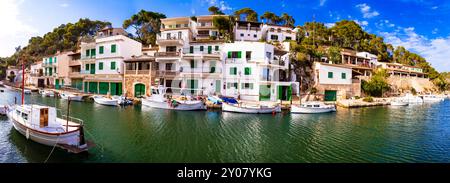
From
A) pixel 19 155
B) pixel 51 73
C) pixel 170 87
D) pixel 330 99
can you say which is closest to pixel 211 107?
pixel 170 87

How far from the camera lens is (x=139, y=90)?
31.1 meters

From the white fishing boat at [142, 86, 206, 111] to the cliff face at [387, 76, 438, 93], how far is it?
45.7 m

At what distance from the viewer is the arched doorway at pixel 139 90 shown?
101 feet

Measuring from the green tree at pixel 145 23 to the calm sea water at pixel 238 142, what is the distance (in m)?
35.7

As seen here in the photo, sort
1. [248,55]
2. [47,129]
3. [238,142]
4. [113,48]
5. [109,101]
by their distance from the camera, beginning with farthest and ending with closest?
[113,48] → [248,55] → [109,101] → [238,142] → [47,129]

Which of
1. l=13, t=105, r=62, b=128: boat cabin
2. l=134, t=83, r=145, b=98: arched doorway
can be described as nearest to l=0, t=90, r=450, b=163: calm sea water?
l=13, t=105, r=62, b=128: boat cabin

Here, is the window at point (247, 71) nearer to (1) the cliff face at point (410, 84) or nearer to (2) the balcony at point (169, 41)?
(2) the balcony at point (169, 41)

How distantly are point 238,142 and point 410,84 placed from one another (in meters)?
60.8

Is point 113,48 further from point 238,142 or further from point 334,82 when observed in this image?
point 334,82

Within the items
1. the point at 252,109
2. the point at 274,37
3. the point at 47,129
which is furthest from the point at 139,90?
the point at 274,37

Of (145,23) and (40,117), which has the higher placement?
(145,23)

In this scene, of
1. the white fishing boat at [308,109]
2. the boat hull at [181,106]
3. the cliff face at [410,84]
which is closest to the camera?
the boat hull at [181,106]

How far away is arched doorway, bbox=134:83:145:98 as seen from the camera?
1216 inches

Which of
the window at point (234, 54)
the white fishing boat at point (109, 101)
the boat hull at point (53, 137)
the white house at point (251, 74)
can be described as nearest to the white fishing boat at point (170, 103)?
the white fishing boat at point (109, 101)
